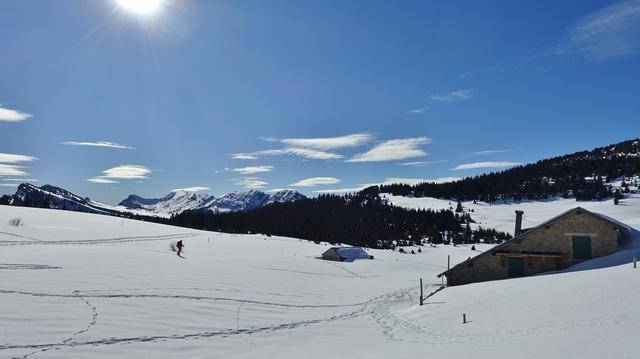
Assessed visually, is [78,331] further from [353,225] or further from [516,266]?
[353,225]

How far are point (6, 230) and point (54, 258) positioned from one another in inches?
778

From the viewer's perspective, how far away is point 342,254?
62062mm

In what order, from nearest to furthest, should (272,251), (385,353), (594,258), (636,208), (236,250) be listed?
(385,353), (594,258), (236,250), (272,251), (636,208)

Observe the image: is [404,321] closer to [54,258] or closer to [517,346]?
[517,346]

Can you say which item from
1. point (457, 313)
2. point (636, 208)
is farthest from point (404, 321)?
point (636, 208)

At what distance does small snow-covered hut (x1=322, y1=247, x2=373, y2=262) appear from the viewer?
201 ft

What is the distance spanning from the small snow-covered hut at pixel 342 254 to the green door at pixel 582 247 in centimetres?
3290

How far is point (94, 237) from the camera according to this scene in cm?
4775

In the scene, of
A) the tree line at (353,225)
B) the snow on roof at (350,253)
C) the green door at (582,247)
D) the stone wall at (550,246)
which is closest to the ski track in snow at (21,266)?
the stone wall at (550,246)

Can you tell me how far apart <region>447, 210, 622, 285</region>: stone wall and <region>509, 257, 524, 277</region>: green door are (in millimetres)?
326

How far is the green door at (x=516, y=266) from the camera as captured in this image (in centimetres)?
3472

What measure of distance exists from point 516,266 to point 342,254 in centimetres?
3029

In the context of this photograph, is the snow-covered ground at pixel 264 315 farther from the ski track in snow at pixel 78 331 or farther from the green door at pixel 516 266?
the green door at pixel 516 266

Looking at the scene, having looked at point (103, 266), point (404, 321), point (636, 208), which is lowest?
point (404, 321)
